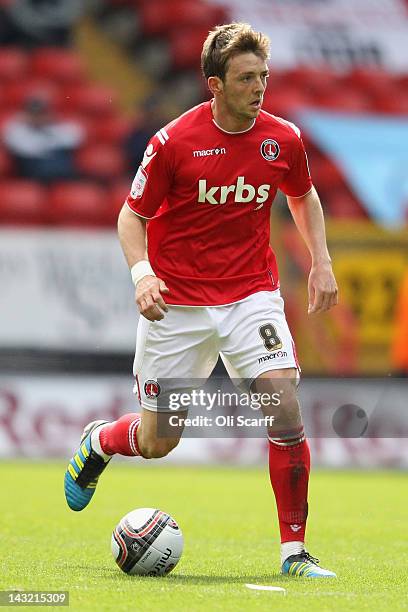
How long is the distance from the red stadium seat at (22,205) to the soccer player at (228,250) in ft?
26.2

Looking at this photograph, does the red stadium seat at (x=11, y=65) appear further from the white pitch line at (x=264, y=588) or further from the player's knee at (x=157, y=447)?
the white pitch line at (x=264, y=588)

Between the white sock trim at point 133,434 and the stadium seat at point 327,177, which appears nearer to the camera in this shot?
the white sock trim at point 133,434

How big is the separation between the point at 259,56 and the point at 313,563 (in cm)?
213

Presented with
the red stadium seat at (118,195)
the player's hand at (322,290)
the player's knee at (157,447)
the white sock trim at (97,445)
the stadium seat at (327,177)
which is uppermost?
the player's hand at (322,290)

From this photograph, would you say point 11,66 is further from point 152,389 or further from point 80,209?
point 152,389

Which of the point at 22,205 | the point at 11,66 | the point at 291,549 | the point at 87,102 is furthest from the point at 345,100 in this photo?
the point at 291,549

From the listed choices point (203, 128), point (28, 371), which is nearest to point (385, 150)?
point (28, 371)

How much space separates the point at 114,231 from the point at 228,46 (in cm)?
739

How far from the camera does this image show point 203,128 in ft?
18.5

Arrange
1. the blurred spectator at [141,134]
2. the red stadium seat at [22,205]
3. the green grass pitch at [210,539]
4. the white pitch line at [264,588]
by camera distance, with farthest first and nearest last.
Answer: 1. the blurred spectator at [141,134]
2. the red stadium seat at [22,205]
3. the white pitch line at [264,588]
4. the green grass pitch at [210,539]

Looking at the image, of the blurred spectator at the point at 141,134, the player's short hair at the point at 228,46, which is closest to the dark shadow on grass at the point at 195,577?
the player's short hair at the point at 228,46

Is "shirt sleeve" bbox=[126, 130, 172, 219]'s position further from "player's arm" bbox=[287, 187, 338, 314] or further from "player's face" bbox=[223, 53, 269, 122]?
"player's arm" bbox=[287, 187, 338, 314]

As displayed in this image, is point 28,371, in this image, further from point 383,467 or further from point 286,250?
point 383,467

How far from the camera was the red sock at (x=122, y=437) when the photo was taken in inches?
238
